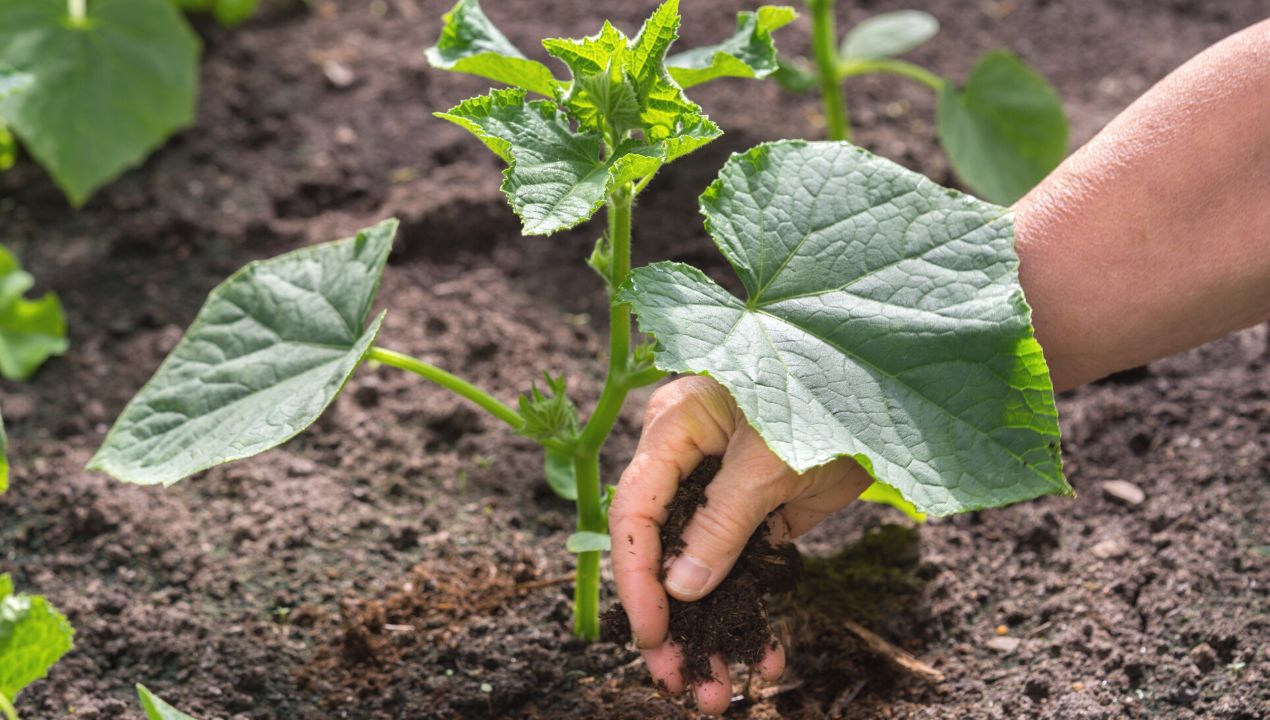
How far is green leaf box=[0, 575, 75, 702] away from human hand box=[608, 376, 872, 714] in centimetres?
77

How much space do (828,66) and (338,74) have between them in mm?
1532

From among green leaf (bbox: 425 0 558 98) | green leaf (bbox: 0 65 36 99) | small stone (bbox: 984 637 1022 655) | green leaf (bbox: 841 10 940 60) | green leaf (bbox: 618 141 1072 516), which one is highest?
green leaf (bbox: 425 0 558 98)

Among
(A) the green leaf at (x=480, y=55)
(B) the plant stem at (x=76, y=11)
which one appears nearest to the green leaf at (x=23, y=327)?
(B) the plant stem at (x=76, y=11)

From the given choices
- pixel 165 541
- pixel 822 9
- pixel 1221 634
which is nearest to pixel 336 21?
pixel 822 9

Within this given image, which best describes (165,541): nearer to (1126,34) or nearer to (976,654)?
(976,654)

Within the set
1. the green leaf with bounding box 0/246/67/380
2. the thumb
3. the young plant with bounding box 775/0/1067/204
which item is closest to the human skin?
the thumb

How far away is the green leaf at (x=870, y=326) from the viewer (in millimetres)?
1668

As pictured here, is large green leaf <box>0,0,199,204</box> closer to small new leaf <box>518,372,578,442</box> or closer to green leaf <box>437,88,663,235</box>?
small new leaf <box>518,372,578,442</box>

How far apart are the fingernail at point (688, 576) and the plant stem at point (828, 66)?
5.55 ft

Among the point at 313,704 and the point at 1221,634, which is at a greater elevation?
the point at 1221,634

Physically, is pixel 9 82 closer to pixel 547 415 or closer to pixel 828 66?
pixel 547 415

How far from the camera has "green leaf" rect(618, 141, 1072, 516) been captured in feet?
5.47

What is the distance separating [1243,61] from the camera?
1.94m

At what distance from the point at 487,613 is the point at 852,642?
25.8 inches
